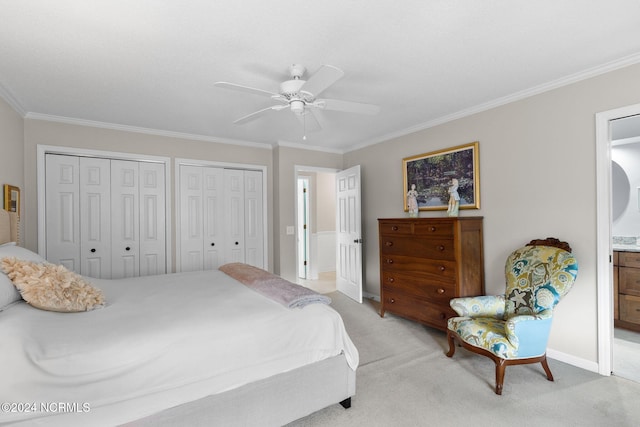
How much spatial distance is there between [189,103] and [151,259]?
2.11 m

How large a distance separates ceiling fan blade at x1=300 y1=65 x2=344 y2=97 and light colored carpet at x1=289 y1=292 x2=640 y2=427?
2.15 meters

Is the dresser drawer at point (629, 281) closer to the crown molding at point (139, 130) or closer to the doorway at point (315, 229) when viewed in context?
the doorway at point (315, 229)

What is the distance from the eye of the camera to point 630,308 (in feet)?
10.7

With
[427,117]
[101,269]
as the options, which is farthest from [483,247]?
[101,269]

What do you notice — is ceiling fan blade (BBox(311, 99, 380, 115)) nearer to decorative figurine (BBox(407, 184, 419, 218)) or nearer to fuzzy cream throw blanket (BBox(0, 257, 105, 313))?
decorative figurine (BBox(407, 184, 419, 218))

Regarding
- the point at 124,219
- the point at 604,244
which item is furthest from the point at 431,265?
the point at 124,219

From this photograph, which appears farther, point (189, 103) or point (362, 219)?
point (362, 219)

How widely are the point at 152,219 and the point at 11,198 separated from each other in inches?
53.1

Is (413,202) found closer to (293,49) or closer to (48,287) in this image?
(293,49)

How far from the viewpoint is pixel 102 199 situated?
12.2ft

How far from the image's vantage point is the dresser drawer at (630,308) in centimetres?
322

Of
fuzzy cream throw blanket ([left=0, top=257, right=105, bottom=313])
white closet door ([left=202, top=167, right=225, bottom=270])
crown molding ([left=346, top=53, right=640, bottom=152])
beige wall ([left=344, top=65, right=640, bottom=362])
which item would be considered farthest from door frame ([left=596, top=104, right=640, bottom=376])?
white closet door ([left=202, top=167, right=225, bottom=270])

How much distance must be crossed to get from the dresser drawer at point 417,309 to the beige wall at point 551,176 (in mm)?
580

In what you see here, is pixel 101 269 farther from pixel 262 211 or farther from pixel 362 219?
pixel 362 219
